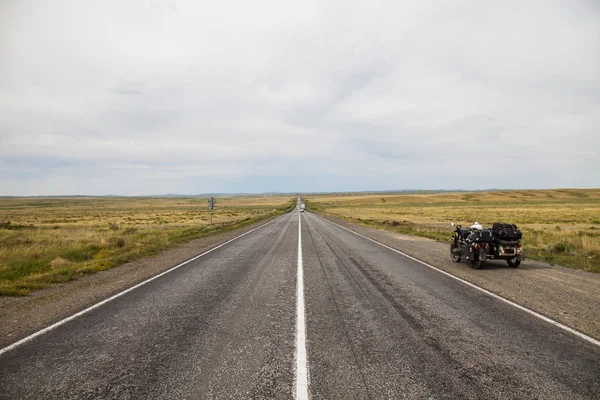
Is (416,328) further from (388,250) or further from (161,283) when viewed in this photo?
(388,250)

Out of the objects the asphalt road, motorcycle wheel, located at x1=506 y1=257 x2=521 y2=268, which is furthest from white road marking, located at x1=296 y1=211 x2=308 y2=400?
motorcycle wheel, located at x1=506 y1=257 x2=521 y2=268

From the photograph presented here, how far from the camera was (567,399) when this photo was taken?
3.48 metres

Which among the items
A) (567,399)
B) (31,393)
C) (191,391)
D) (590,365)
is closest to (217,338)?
(191,391)

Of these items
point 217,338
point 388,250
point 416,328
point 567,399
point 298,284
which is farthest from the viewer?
point 388,250

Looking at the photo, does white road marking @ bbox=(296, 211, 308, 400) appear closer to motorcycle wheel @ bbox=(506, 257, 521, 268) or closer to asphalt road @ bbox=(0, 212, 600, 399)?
asphalt road @ bbox=(0, 212, 600, 399)

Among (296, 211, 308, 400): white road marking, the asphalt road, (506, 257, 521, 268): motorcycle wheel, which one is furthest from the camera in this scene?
(506, 257, 521, 268): motorcycle wheel

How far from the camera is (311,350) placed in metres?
4.61

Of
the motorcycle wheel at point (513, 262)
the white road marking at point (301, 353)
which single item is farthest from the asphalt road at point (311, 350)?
the motorcycle wheel at point (513, 262)

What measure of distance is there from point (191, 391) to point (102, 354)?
189 cm

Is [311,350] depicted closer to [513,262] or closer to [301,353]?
[301,353]

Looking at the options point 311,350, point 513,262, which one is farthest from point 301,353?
point 513,262

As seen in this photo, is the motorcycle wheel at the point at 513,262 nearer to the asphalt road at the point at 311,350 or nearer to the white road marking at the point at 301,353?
the asphalt road at the point at 311,350

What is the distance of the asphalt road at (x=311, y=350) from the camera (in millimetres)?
3709

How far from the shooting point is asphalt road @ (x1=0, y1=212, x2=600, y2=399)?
371 centimetres
